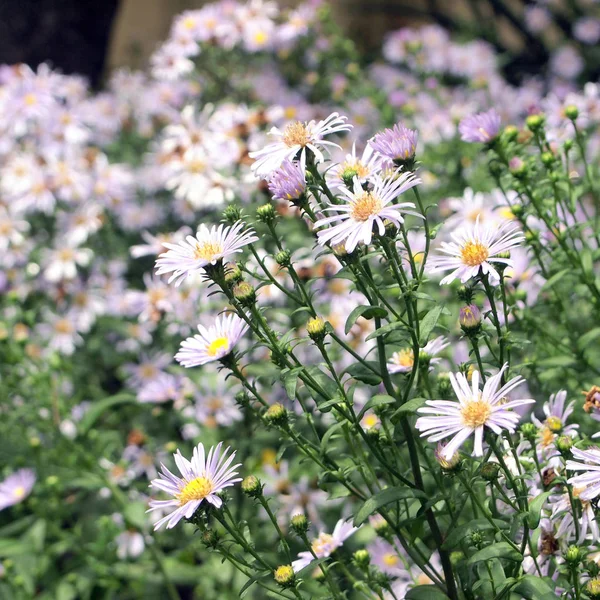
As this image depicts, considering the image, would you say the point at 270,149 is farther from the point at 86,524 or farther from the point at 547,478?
the point at 86,524

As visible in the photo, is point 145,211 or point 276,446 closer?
point 276,446

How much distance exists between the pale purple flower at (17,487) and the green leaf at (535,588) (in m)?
1.50

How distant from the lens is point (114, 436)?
2.56 metres

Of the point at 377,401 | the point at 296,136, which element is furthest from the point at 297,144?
the point at 377,401

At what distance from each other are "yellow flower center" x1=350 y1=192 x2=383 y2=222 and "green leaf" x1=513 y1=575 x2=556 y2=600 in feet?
1.63

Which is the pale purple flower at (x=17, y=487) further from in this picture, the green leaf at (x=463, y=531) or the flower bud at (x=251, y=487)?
the green leaf at (x=463, y=531)

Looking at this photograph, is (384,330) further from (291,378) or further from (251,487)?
(251,487)

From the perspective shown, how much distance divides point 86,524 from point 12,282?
0.89 metres

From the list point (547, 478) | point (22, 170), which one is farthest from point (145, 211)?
point (547, 478)

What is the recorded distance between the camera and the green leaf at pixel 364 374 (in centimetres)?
124

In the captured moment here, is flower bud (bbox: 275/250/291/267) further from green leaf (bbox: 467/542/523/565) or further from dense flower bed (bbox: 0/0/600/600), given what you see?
green leaf (bbox: 467/542/523/565)

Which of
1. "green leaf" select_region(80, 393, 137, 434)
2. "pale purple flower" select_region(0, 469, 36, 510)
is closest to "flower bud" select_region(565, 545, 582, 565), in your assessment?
"green leaf" select_region(80, 393, 137, 434)

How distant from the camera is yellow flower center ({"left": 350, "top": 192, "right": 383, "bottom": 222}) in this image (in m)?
1.10

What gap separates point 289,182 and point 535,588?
0.60 m
